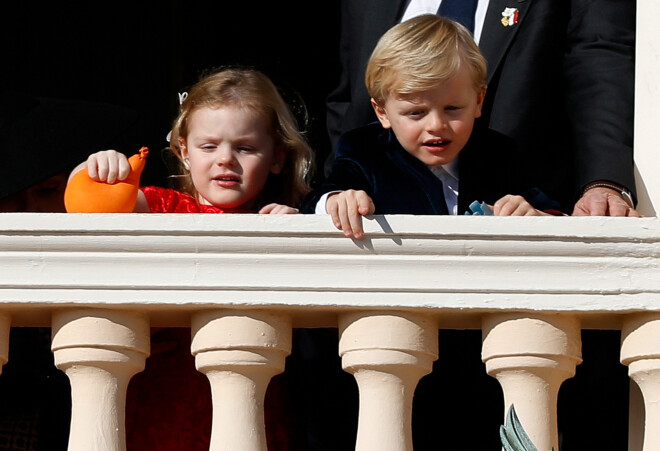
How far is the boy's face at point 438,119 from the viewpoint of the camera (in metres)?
2.96

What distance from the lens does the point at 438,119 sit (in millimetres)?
2965

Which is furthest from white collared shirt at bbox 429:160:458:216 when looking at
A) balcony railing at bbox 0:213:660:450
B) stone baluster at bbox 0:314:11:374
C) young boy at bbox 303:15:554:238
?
stone baluster at bbox 0:314:11:374

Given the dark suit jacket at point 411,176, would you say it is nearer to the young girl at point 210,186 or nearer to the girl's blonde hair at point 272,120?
the young girl at point 210,186

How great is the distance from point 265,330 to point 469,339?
2.27 feet

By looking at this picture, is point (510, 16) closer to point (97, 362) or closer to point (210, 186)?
point (210, 186)

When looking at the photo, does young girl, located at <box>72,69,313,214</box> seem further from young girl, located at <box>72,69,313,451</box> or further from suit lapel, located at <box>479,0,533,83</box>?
suit lapel, located at <box>479,0,533,83</box>

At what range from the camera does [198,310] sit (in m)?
2.47

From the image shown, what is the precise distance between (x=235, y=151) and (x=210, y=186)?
3.6 inches

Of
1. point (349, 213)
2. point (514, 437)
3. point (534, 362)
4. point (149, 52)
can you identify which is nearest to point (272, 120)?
point (349, 213)

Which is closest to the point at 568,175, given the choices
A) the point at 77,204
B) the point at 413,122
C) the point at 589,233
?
the point at 413,122

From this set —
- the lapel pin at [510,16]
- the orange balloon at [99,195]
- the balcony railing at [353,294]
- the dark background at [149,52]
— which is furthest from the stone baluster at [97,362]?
the dark background at [149,52]

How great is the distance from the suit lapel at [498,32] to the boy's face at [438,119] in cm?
23

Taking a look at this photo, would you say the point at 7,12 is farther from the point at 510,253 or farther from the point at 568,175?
the point at 510,253

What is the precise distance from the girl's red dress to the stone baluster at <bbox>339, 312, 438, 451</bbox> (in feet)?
1.96
